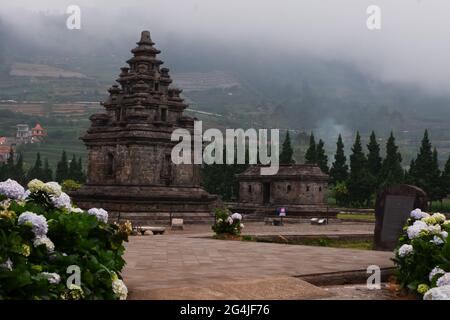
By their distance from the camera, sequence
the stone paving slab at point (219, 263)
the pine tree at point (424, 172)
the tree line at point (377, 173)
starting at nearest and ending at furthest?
the stone paving slab at point (219, 263), the pine tree at point (424, 172), the tree line at point (377, 173)

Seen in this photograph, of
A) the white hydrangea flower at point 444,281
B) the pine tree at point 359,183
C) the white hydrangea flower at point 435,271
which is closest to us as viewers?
the white hydrangea flower at point 444,281

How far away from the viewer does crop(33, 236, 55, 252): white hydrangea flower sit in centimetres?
693

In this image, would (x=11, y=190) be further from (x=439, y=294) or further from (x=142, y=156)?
(x=142, y=156)

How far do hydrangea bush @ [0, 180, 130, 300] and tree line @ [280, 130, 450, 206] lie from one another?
60864 mm

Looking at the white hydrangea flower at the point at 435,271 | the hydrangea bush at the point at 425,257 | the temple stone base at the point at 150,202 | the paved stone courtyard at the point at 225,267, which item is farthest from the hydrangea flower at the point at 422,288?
the temple stone base at the point at 150,202

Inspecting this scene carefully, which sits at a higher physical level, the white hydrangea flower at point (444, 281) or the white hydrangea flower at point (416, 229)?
the white hydrangea flower at point (416, 229)

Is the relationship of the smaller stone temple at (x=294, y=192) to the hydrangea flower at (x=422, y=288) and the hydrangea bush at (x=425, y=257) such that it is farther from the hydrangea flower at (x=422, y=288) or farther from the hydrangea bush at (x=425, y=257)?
the hydrangea flower at (x=422, y=288)

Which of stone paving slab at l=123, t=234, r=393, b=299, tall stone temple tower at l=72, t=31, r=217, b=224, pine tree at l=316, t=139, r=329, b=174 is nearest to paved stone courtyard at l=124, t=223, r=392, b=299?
stone paving slab at l=123, t=234, r=393, b=299

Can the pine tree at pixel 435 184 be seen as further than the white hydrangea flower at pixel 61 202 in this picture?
Yes

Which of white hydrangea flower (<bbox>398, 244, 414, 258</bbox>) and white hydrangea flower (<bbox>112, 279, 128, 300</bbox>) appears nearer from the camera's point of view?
white hydrangea flower (<bbox>112, 279, 128, 300</bbox>)

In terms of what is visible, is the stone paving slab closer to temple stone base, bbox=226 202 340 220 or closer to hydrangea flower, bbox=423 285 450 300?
hydrangea flower, bbox=423 285 450 300

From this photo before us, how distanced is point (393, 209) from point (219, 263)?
8.76 metres

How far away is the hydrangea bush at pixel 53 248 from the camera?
6203 mm

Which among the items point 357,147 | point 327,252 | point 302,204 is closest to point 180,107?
point 302,204
